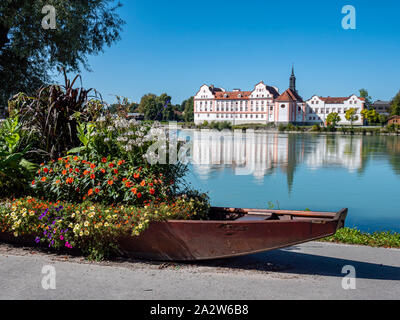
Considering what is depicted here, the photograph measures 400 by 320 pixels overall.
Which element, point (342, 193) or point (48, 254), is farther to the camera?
point (342, 193)

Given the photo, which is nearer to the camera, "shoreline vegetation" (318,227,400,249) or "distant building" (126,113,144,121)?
"distant building" (126,113,144,121)

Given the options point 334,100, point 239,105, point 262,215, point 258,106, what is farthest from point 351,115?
point 262,215

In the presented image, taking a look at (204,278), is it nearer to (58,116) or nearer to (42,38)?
(58,116)

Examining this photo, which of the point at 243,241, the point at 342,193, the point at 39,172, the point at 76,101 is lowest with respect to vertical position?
the point at 342,193

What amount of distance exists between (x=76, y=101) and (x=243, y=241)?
3.55 meters

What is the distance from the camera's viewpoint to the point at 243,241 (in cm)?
437

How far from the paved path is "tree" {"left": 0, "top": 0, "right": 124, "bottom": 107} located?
8891 millimetres

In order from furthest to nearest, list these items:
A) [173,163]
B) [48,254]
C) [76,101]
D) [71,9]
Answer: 1. [71,9]
2. [76,101]
3. [173,163]
4. [48,254]

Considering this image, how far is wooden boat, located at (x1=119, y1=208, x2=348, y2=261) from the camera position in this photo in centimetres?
419

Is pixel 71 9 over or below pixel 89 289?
over

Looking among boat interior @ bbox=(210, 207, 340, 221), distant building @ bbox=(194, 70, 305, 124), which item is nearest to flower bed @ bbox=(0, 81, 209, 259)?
boat interior @ bbox=(210, 207, 340, 221)

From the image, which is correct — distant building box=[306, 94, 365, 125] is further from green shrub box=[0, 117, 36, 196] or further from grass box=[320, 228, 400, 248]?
green shrub box=[0, 117, 36, 196]

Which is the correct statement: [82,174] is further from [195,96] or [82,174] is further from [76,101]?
[195,96]
